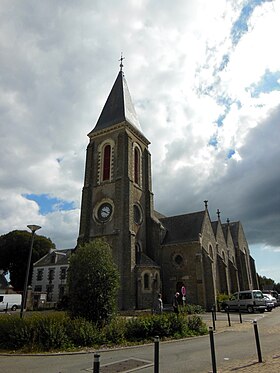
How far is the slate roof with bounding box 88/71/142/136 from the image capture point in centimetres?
3466

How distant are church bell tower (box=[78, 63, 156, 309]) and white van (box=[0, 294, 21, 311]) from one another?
51.5ft

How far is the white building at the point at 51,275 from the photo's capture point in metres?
49.2

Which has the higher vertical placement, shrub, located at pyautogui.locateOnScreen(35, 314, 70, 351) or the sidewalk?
shrub, located at pyautogui.locateOnScreen(35, 314, 70, 351)

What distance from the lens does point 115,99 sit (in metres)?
37.8

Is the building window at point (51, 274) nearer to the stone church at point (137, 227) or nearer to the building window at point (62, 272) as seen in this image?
the building window at point (62, 272)

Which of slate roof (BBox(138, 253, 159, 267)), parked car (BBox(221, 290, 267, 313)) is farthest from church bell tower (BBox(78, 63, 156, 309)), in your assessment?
parked car (BBox(221, 290, 267, 313))

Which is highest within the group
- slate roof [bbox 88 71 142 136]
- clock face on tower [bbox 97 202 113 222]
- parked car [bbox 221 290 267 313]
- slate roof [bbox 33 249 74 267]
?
slate roof [bbox 88 71 142 136]

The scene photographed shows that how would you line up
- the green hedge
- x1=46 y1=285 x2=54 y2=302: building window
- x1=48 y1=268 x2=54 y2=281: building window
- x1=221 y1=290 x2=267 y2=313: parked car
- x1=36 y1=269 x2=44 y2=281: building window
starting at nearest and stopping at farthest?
the green hedge, x1=221 y1=290 x2=267 y2=313: parked car, x1=46 y1=285 x2=54 y2=302: building window, x1=48 y1=268 x2=54 y2=281: building window, x1=36 y1=269 x2=44 y2=281: building window

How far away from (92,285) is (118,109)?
26690 millimetres

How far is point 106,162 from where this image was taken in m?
33.2

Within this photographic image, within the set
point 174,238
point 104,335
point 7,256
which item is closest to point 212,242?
point 174,238

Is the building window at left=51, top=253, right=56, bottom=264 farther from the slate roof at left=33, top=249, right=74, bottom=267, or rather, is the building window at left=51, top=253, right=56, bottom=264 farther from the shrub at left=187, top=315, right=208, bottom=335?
the shrub at left=187, top=315, right=208, bottom=335

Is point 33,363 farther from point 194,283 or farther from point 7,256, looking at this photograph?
point 7,256

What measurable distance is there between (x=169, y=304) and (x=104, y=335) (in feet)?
62.3
